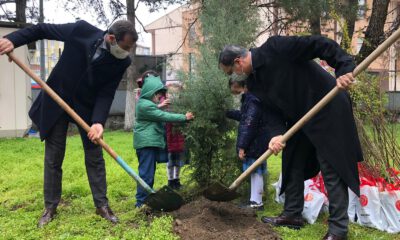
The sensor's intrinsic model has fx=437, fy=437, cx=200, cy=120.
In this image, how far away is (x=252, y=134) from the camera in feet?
14.3

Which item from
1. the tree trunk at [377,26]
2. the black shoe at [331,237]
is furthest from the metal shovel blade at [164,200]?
the tree trunk at [377,26]

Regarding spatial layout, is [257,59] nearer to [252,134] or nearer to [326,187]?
[252,134]

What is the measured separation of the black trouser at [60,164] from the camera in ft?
13.6

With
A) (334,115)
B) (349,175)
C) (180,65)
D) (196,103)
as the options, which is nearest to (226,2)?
(180,65)

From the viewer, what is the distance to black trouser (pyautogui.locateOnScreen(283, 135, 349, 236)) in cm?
348

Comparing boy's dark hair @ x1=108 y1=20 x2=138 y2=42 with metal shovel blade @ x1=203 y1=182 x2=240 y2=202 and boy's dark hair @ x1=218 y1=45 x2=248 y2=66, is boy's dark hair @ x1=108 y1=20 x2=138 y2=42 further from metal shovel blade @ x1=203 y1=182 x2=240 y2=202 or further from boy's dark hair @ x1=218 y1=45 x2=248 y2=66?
metal shovel blade @ x1=203 y1=182 x2=240 y2=202

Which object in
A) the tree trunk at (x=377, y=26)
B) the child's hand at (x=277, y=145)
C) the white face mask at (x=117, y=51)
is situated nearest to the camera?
the child's hand at (x=277, y=145)

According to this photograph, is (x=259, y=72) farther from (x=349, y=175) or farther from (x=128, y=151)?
(x=128, y=151)

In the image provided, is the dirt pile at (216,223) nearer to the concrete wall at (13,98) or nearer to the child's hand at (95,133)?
the child's hand at (95,133)

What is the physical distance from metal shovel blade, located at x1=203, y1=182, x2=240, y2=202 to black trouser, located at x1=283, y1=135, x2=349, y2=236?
522mm

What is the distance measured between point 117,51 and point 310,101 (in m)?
1.72

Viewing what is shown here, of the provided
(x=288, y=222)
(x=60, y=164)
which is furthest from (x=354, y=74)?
(x=60, y=164)

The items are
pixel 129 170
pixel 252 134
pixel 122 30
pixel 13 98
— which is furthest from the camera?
pixel 13 98

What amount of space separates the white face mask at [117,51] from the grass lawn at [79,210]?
1.50m
